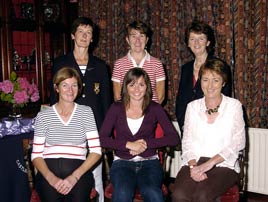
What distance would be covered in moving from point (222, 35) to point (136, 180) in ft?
5.75

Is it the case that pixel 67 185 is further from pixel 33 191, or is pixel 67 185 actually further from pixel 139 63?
pixel 139 63

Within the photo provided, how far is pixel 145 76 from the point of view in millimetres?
2674

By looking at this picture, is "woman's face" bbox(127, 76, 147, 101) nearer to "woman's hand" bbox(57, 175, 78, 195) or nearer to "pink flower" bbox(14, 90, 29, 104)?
"woman's hand" bbox(57, 175, 78, 195)

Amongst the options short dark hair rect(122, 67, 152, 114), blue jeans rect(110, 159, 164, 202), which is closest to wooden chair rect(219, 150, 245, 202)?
blue jeans rect(110, 159, 164, 202)

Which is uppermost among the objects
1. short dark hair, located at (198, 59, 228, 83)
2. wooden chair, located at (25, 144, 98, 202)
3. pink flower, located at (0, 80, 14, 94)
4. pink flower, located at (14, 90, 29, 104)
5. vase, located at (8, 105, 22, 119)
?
short dark hair, located at (198, 59, 228, 83)

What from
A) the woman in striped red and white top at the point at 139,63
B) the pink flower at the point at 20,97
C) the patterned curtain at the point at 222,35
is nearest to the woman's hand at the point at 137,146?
the woman in striped red and white top at the point at 139,63

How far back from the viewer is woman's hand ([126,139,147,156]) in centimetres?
252

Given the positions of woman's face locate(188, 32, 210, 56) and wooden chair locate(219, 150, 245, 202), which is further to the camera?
woman's face locate(188, 32, 210, 56)

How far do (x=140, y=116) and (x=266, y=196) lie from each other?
71.1 inches

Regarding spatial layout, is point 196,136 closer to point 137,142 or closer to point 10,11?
point 137,142

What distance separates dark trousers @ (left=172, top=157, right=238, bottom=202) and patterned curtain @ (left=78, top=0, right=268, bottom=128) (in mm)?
1255

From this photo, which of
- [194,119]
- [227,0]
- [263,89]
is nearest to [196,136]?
[194,119]

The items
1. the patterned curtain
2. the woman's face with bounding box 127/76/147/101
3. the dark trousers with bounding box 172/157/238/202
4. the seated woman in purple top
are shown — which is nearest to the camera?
the dark trousers with bounding box 172/157/238/202

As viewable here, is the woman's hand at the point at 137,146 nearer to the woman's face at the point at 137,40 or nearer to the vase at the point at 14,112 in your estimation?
the woman's face at the point at 137,40
